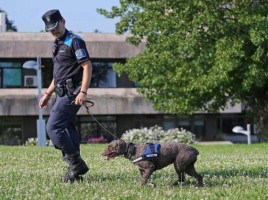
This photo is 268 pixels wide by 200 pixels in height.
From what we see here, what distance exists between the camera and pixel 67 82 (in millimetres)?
8648

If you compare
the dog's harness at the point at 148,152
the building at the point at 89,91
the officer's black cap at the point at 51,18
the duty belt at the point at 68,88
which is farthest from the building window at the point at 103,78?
the dog's harness at the point at 148,152

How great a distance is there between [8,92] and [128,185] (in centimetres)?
3642

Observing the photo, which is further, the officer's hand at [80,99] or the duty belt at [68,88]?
the duty belt at [68,88]

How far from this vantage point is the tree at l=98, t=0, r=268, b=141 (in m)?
28.2

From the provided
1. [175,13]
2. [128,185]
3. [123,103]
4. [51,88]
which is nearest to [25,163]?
[51,88]

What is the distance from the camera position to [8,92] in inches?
1711

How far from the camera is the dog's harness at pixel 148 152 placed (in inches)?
318

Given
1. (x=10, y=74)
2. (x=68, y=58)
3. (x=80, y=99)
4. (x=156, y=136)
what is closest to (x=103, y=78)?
(x=10, y=74)

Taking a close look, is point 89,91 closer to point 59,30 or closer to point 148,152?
point 59,30

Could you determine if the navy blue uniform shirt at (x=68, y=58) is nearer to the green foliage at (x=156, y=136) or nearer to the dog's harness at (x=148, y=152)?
the dog's harness at (x=148, y=152)

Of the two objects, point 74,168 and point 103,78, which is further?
point 103,78

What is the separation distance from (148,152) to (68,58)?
71.5 inches

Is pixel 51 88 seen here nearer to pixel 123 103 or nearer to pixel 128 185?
pixel 128 185

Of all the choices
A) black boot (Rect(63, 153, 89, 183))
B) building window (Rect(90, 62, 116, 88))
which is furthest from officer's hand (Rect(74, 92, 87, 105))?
building window (Rect(90, 62, 116, 88))
